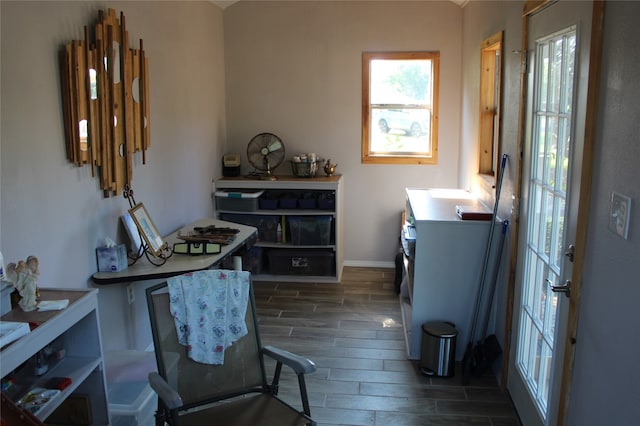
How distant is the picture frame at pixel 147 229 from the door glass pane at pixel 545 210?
6.74 feet

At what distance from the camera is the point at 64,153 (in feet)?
8.88

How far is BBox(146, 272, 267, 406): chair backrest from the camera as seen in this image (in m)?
2.32

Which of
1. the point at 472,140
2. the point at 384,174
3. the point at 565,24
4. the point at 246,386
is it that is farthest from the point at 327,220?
the point at 565,24

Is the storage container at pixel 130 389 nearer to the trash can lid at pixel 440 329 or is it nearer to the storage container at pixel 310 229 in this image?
the trash can lid at pixel 440 329

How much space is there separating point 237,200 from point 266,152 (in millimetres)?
537

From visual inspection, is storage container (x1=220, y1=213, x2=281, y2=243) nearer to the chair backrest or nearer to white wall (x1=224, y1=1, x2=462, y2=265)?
white wall (x1=224, y1=1, x2=462, y2=265)

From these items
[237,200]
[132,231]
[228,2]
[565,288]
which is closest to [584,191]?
[565,288]

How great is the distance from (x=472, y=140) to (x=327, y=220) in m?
1.42

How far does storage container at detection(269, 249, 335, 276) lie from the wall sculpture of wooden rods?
197cm

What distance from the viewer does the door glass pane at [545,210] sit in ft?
7.75

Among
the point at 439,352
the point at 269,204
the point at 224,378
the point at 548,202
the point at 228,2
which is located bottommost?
the point at 439,352

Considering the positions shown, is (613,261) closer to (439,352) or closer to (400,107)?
(439,352)

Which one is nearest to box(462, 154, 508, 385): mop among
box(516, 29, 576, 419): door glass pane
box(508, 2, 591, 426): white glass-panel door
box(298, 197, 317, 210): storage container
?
box(508, 2, 591, 426): white glass-panel door

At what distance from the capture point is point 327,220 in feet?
16.5
